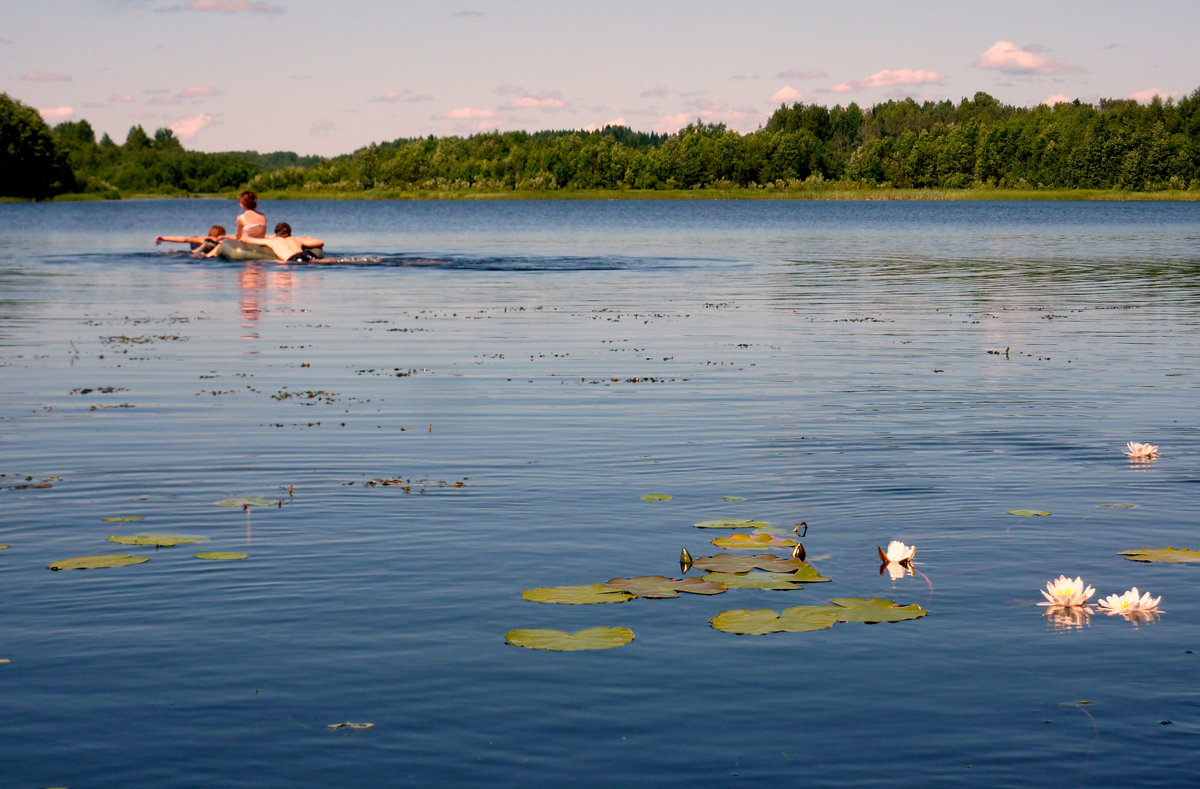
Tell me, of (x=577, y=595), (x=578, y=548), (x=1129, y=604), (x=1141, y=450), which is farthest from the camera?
(x=1141, y=450)

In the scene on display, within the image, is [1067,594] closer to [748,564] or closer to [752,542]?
[748,564]

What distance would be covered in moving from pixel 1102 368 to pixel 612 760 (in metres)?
16.4

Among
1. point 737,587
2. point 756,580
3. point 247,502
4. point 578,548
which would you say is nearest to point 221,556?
point 247,502

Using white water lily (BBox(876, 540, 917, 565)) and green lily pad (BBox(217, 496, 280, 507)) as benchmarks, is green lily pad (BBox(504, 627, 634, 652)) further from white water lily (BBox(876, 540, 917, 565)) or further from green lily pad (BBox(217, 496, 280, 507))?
green lily pad (BBox(217, 496, 280, 507))

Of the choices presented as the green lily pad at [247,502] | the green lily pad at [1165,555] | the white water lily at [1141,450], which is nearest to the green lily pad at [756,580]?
the green lily pad at [1165,555]

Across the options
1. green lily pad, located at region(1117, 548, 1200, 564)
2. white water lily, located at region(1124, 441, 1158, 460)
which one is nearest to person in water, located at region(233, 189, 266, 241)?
white water lily, located at region(1124, 441, 1158, 460)

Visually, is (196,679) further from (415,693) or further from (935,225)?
(935,225)

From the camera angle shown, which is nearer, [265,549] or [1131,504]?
[265,549]

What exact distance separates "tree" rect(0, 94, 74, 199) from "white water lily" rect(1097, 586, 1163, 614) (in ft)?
533

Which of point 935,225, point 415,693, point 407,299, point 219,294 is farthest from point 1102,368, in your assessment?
point 935,225

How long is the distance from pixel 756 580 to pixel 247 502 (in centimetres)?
472

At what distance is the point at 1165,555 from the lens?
895 centimetres

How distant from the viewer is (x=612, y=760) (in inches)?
224

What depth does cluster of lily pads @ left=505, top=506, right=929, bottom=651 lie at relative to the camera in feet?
23.6
